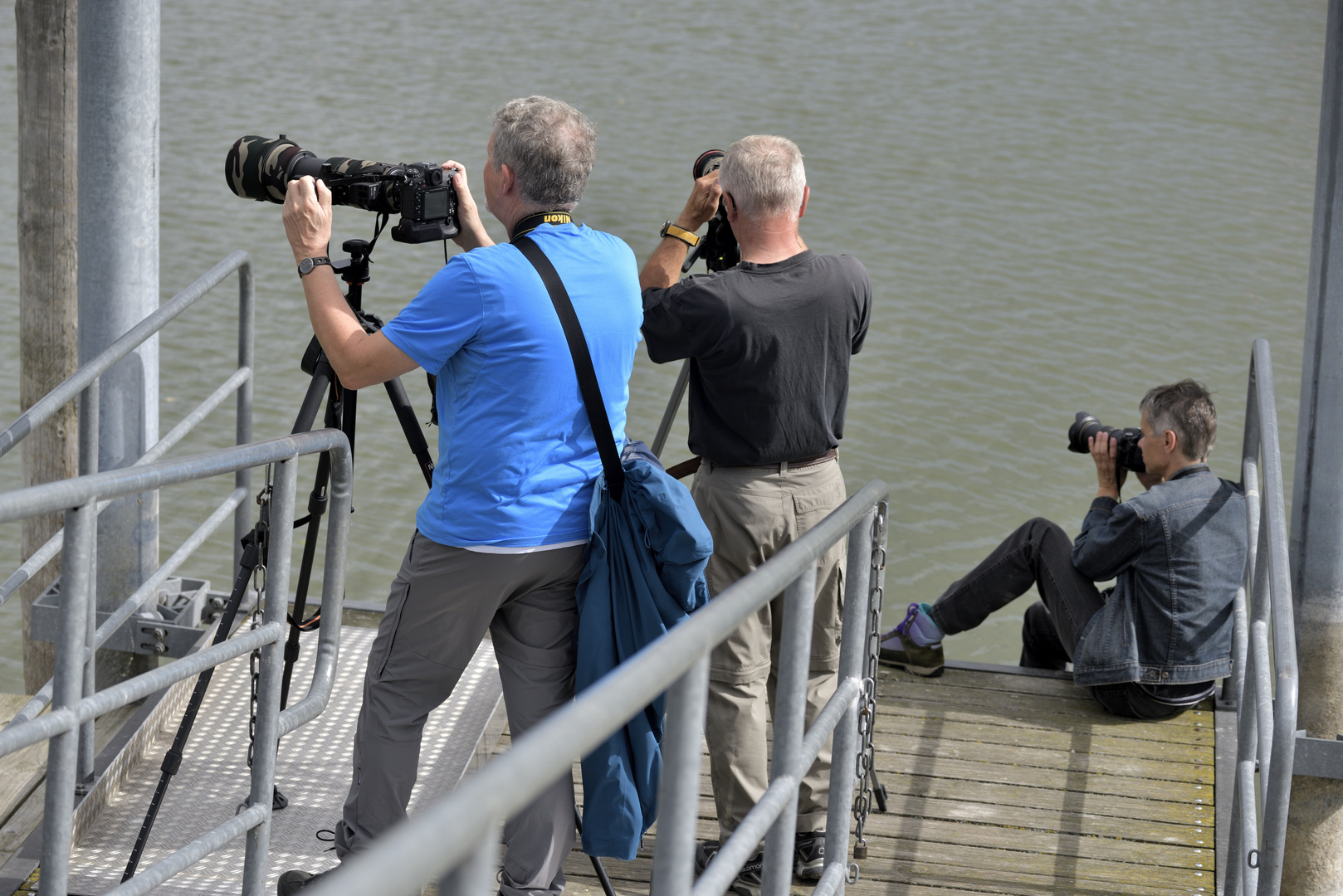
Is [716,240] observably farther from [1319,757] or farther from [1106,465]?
[1319,757]

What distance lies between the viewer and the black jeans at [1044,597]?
394 cm

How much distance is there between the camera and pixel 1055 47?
14.8 m

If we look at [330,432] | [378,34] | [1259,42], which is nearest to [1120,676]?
[330,432]

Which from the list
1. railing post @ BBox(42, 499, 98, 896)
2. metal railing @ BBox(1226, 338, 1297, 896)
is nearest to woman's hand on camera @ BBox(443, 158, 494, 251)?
railing post @ BBox(42, 499, 98, 896)

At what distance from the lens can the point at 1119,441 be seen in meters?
3.99

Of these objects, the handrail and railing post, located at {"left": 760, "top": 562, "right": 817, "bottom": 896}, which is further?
the handrail

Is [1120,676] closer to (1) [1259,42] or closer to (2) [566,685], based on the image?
(2) [566,685]

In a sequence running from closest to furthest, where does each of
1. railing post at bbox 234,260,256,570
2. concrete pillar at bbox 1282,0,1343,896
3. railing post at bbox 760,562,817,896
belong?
railing post at bbox 760,562,817,896
concrete pillar at bbox 1282,0,1343,896
railing post at bbox 234,260,256,570

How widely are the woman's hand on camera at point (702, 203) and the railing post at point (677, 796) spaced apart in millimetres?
1742

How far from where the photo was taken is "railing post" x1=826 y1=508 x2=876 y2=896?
7.29 feet

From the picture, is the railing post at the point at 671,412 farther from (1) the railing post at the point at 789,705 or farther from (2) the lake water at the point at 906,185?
(2) the lake water at the point at 906,185

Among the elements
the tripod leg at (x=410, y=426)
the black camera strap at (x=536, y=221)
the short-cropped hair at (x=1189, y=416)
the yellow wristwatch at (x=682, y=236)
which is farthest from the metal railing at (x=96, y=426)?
the short-cropped hair at (x=1189, y=416)

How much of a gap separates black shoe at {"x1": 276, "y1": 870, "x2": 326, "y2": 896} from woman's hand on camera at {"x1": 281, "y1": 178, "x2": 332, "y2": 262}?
1.15 m

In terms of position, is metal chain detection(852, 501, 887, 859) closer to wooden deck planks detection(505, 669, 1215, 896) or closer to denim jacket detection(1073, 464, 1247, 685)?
wooden deck planks detection(505, 669, 1215, 896)
